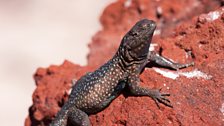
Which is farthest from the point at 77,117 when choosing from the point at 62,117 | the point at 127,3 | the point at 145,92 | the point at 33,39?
the point at 33,39

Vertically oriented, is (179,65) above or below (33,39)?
above

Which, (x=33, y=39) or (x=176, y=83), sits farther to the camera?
(x=33, y=39)

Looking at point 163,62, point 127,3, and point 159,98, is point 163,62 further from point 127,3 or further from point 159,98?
point 127,3

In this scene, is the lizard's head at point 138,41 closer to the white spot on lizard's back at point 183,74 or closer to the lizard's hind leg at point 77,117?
the white spot on lizard's back at point 183,74

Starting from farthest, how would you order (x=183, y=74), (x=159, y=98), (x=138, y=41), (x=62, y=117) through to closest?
(x=62, y=117)
(x=138, y=41)
(x=183, y=74)
(x=159, y=98)

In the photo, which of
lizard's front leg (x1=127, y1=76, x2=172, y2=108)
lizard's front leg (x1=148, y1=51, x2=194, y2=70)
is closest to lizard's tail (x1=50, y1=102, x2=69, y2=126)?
lizard's front leg (x1=127, y1=76, x2=172, y2=108)

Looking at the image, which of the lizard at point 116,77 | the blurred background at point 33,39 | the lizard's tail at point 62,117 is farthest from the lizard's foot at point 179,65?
the blurred background at point 33,39

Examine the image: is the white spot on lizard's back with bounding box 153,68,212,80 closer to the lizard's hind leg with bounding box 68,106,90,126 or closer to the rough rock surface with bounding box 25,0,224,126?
the rough rock surface with bounding box 25,0,224,126
